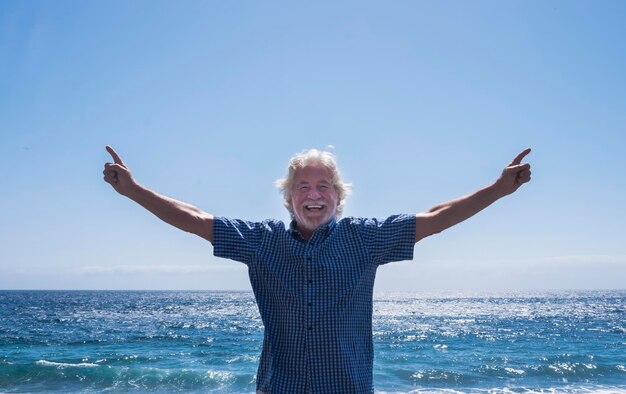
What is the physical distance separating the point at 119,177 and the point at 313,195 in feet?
2.89

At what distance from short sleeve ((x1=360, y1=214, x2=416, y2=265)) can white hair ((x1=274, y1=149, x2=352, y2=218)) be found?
0.27 m

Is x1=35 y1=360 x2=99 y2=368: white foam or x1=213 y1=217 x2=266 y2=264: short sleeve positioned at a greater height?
x1=213 y1=217 x2=266 y2=264: short sleeve

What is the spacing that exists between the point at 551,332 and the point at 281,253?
28.6 m

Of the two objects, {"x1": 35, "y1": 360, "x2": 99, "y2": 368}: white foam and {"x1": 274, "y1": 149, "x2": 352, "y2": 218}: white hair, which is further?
{"x1": 35, "y1": 360, "x2": 99, "y2": 368}: white foam

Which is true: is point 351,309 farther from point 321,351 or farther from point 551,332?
point 551,332

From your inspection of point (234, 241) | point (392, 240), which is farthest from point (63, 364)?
point (392, 240)

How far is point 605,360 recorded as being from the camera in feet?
59.6

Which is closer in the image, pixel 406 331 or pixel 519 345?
pixel 519 345

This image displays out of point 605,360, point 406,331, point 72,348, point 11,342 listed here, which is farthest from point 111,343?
point 605,360

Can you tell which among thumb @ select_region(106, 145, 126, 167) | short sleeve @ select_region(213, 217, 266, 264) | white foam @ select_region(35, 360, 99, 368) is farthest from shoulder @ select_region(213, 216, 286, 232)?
white foam @ select_region(35, 360, 99, 368)

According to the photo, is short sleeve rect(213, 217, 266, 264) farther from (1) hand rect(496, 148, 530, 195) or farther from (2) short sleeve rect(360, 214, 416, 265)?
(1) hand rect(496, 148, 530, 195)

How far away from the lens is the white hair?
2.61 metres

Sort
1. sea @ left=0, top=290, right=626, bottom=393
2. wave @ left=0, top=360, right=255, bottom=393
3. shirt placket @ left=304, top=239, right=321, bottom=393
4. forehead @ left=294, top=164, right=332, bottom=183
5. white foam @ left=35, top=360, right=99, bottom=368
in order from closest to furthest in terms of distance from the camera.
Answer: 1. shirt placket @ left=304, top=239, right=321, bottom=393
2. forehead @ left=294, top=164, right=332, bottom=183
3. wave @ left=0, top=360, right=255, bottom=393
4. sea @ left=0, top=290, right=626, bottom=393
5. white foam @ left=35, top=360, right=99, bottom=368

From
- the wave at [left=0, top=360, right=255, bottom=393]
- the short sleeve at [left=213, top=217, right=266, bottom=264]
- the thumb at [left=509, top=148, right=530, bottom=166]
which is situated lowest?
the wave at [left=0, top=360, right=255, bottom=393]
